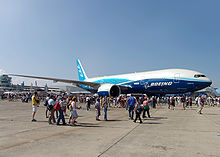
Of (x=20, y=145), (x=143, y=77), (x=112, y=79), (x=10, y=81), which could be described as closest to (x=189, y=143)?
(x=20, y=145)

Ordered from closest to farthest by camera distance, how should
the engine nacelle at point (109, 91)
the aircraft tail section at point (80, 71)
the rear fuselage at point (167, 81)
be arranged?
1. the rear fuselage at point (167, 81)
2. the engine nacelle at point (109, 91)
3. the aircraft tail section at point (80, 71)

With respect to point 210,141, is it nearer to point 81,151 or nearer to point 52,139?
point 81,151

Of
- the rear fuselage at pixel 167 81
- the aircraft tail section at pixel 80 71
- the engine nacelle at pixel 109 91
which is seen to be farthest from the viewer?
the aircraft tail section at pixel 80 71

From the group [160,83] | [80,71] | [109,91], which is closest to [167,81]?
[160,83]

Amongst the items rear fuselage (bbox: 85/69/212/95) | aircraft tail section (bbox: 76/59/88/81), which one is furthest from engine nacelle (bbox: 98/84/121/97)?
aircraft tail section (bbox: 76/59/88/81)

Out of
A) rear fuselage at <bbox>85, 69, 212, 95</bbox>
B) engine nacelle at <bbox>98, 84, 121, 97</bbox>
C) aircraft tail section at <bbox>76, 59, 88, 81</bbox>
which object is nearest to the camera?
rear fuselage at <bbox>85, 69, 212, 95</bbox>

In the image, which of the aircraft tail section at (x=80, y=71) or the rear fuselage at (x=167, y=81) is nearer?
the rear fuselage at (x=167, y=81)

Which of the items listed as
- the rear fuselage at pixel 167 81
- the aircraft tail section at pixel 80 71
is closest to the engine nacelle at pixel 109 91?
the rear fuselage at pixel 167 81

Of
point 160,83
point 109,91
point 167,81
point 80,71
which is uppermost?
point 80,71

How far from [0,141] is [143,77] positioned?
79.7 feet

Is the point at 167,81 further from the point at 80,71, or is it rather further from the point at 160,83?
the point at 80,71

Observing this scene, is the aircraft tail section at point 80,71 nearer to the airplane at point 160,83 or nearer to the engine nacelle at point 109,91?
the airplane at point 160,83

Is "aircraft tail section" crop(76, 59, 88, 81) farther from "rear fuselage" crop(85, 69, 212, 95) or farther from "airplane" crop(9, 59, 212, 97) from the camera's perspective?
"rear fuselage" crop(85, 69, 212, 95)

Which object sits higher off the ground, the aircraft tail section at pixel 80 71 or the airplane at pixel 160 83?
the aircraft tail section at pixel 80 71
